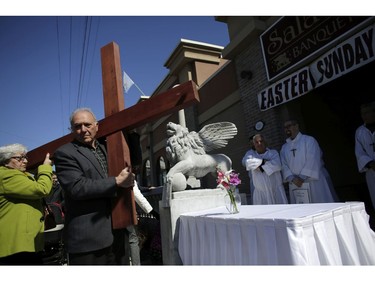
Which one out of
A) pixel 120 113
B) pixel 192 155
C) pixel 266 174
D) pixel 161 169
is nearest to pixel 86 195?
pixel 120 113

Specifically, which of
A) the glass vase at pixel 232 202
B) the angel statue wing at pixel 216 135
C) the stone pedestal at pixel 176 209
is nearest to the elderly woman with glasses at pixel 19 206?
the stone pedestal at pixel 176 209

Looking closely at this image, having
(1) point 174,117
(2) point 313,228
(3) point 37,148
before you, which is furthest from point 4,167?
(1) point 174,117

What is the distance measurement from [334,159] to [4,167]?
7065 millimetres

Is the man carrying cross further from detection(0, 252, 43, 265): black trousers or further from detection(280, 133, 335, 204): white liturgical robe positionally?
detection(280, 133, 335, 204): white liturgical robe

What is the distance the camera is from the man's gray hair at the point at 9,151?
6.36 feet

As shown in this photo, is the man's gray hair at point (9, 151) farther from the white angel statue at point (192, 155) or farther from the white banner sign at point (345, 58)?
the white banner sign at point (345, 58)

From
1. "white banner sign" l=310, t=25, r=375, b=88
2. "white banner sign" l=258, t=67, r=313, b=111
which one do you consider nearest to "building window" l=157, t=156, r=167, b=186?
"white banner sign" l=258, t=67, r=313, b=111

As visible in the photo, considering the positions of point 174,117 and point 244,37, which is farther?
point 174,117

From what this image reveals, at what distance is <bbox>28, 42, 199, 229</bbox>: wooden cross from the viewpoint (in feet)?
4.74

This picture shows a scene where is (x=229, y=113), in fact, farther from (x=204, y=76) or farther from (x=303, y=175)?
(x=303, y=175)

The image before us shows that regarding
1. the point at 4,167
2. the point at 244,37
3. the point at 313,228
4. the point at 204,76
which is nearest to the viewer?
the point at 313,228

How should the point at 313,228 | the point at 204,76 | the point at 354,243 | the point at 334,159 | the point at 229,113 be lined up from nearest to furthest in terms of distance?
the point at 313,228 → the point at 354,243 → the point at 334,159 → the point at 229,113 → the point at 204,76

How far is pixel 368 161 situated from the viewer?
345 centimetres

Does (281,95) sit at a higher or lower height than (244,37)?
lower
